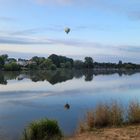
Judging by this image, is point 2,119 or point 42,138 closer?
point 42,138

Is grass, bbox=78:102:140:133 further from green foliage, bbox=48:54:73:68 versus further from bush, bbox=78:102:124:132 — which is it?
green foliage, bbox=48:54:73:68

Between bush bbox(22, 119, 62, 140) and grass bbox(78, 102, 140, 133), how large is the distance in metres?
1.99

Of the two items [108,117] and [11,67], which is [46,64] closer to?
[11,67]

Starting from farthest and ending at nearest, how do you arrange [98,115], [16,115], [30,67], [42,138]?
[30,67] → [16,115] → [98,115] → [42,138]

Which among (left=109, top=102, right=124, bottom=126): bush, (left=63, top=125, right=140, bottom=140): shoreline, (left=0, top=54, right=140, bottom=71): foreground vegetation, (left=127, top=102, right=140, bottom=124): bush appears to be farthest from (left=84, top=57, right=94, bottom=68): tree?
(left=63, top=125, right=140, bottom=140): shoreline

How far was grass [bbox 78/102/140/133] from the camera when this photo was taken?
1348 cm

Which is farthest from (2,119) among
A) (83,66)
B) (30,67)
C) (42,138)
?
(83,66)

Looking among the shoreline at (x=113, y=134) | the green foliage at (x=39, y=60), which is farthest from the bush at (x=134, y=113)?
the green foliage at (x=39, y=60)

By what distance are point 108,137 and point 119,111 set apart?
2539 mm

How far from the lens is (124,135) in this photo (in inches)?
454

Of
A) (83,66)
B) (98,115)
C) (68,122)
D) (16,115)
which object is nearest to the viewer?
(98,115)

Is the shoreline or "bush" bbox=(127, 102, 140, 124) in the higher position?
"bush" bbox=(127, 102, 140, 124)

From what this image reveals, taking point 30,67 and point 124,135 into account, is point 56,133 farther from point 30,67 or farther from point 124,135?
point 30,67

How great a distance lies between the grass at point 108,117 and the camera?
13.5 m
